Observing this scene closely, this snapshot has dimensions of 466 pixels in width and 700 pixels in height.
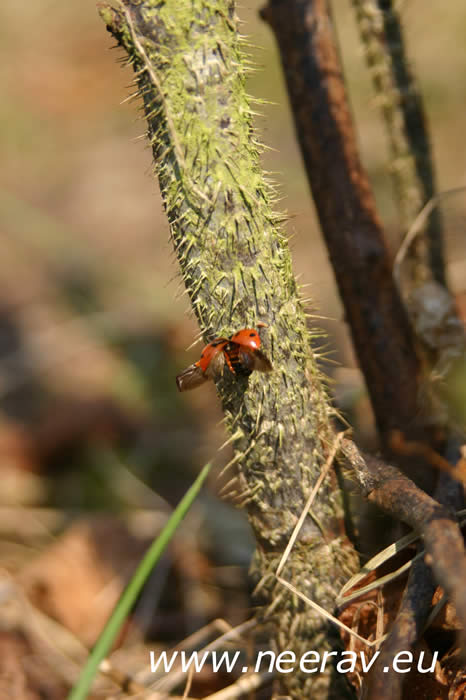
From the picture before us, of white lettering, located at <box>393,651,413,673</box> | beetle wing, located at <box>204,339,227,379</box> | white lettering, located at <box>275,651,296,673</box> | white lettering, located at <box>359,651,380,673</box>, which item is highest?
beetle wing, located at <box>204,339,227,379</box>

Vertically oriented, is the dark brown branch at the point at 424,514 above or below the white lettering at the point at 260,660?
above

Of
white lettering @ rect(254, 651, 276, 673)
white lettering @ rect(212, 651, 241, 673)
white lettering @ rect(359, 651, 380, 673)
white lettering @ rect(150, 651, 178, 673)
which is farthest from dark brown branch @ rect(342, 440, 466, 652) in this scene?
white lettering @ rect(150, 651, 178, 673)

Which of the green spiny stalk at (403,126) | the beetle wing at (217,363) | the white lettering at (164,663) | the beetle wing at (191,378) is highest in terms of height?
the green spiny stalk at (403,126)

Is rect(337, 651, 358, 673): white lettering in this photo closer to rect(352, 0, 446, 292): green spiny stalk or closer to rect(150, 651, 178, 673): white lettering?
rect(150, 651, 178, 673): white lettering

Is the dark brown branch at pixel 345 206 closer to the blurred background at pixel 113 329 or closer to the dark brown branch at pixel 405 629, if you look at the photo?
the blurred background at pixel 113 329

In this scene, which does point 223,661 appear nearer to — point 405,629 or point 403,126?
point 405,629

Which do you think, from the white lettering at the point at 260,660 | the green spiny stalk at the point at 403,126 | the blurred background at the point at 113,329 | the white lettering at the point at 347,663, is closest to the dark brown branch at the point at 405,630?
the white lettering at the point at 347,663
